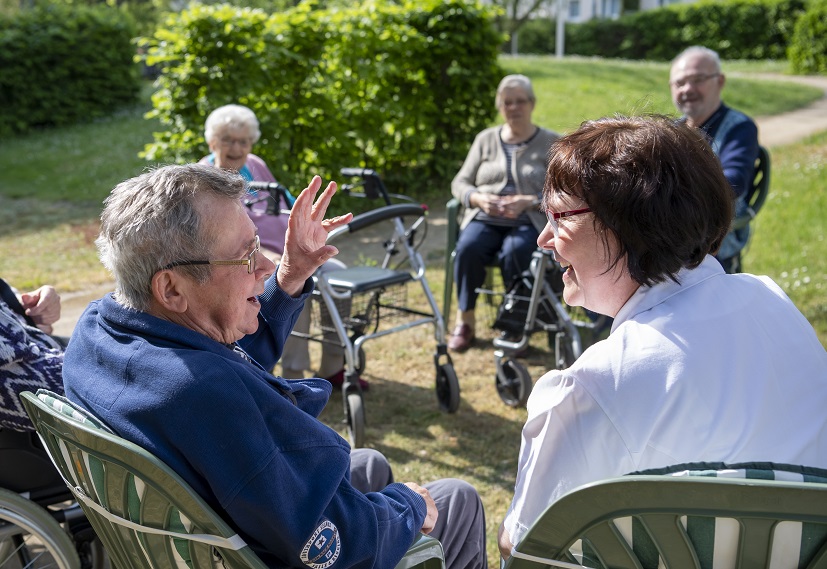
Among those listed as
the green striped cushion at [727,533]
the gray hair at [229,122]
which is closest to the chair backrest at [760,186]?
the gray hair at [229,122]

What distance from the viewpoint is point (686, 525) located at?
1.34 meters

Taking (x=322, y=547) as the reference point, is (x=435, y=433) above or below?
below

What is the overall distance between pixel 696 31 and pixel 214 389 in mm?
31645

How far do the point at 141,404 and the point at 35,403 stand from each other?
0.30m

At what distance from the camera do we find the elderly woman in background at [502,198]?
5.23m

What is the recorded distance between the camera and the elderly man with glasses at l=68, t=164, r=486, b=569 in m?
1.64

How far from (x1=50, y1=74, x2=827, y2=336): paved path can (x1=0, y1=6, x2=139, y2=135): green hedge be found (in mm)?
10753

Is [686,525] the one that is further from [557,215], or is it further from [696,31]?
[696,31]

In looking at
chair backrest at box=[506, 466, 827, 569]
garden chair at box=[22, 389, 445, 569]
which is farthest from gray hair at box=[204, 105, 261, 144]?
chair backrest at box=[506, 466, 827, 569]

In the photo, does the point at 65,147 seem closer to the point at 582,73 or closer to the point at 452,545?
the point at 582,73

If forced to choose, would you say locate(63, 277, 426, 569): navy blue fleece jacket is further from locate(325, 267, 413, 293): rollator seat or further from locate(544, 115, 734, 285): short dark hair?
locate(325, 267, 413, 293): rollator seat

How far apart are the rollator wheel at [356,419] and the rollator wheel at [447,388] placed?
1.88 feet

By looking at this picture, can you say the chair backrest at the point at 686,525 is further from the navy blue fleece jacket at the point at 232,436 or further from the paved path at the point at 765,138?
the paved path at the point at 765,138

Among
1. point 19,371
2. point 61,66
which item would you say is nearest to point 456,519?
point 19,371
